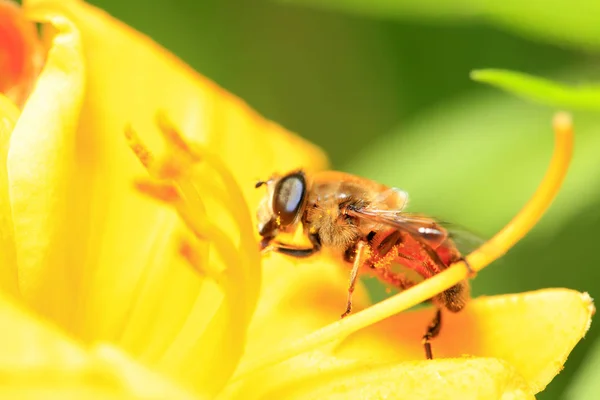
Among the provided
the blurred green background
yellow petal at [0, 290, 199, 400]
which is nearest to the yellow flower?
the blurred green background

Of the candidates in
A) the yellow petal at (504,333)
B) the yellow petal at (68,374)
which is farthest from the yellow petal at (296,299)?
the yellow petal at (68,374)

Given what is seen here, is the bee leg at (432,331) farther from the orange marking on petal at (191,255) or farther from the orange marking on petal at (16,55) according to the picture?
the orange marking on petal at (16,55)

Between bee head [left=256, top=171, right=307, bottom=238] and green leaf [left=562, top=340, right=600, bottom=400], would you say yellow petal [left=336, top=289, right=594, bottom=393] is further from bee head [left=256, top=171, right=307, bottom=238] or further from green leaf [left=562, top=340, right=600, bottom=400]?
bee head [left=256, top=171, right=307, bottom=238]

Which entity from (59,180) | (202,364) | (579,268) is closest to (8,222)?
(59,180)

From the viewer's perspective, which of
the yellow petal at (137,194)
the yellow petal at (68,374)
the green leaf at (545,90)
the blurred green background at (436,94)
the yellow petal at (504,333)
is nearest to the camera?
the yellow petal at (68,374)

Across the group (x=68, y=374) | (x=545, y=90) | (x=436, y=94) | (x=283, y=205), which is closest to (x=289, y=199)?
(x=283, y=205)

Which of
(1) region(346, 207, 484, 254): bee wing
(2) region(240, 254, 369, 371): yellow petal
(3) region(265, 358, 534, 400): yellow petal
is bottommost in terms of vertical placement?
(2) region(240, 254, 369, 371): yellow petal

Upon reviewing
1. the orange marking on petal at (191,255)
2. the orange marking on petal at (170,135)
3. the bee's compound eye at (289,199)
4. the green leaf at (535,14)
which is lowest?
the orange marking on petal at (191,255)

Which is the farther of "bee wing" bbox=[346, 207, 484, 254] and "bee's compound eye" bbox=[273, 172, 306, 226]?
"bee's compound eye" bbox=[273, 172, 306, 226]
